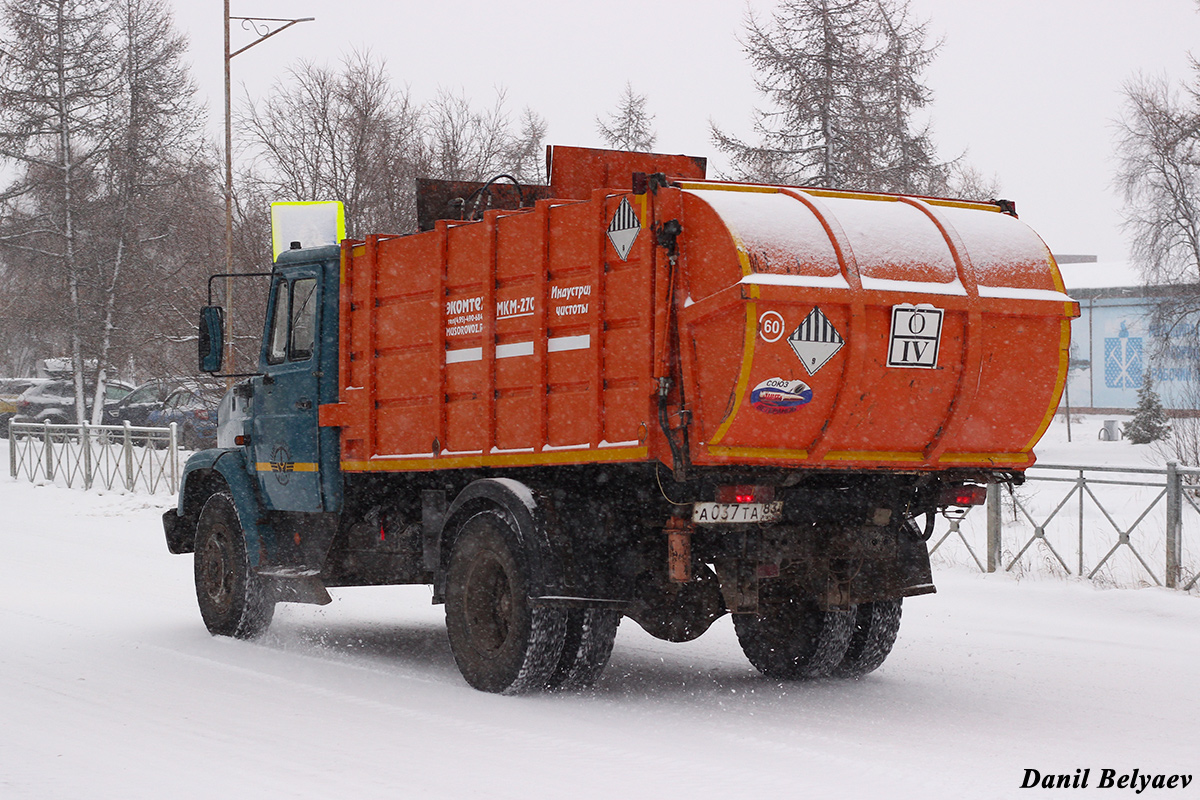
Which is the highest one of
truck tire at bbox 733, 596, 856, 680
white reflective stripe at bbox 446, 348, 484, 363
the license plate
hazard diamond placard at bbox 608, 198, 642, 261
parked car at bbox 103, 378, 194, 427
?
hazard diamond placard at bbox 608, 198, 642, 261

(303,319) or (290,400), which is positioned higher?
(303,319)

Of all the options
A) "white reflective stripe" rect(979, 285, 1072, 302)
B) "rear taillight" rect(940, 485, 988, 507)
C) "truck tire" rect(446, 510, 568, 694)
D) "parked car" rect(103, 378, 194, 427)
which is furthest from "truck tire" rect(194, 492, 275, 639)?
"parked car" rect(103, 378, 194, 427)

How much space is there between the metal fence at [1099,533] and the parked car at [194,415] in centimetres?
1279

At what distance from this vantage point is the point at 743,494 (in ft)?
25.2

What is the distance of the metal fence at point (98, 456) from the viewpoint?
25.1 metres

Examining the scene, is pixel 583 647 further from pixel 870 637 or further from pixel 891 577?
pixel 870 637

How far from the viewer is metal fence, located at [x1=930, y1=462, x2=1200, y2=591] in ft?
42.9

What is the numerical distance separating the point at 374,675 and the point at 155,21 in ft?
107

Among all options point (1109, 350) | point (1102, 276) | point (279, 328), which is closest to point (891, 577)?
point (279, 328)

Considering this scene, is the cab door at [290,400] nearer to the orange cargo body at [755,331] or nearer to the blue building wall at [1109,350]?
the orange cargo body at [755,331]

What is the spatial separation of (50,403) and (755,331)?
37670 mm

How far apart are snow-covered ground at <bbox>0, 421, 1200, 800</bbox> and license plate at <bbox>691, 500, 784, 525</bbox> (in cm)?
108

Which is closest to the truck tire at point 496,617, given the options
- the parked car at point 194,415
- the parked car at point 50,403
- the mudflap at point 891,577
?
the mudflap at point 891,577

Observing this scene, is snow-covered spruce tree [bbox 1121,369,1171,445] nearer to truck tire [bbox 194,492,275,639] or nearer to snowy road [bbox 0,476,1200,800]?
snowy road [bbox 0,476,1200,800]
